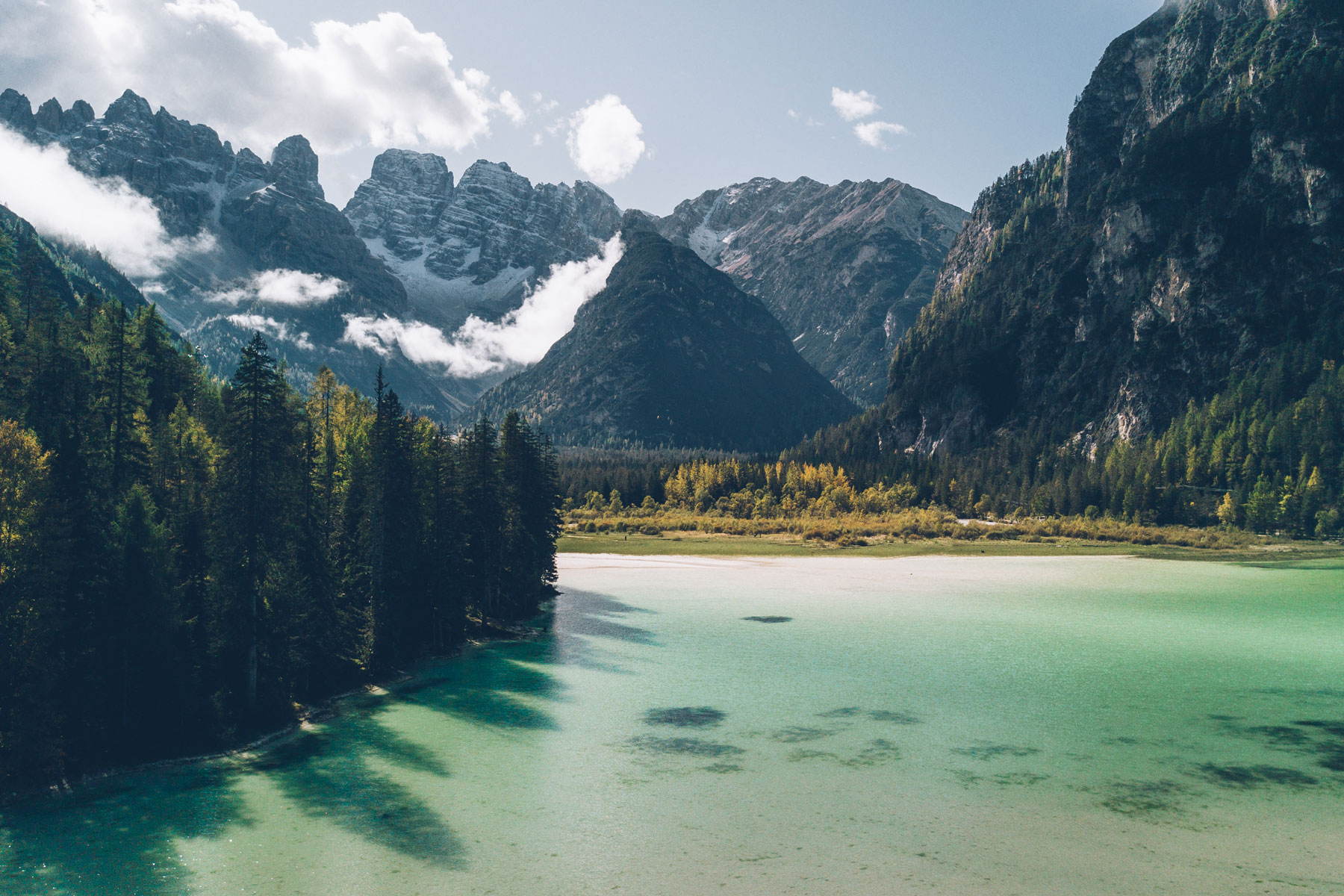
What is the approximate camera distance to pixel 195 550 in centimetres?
4147

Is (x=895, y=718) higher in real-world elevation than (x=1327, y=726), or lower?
lower

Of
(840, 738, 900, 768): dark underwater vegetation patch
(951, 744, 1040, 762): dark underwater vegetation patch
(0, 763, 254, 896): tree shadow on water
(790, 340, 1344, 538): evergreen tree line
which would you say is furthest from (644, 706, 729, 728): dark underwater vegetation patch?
(790, 340, 1344, 538): evergreen tree line

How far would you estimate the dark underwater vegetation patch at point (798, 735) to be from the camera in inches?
1578

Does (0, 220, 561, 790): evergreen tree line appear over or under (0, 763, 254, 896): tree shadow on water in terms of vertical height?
over

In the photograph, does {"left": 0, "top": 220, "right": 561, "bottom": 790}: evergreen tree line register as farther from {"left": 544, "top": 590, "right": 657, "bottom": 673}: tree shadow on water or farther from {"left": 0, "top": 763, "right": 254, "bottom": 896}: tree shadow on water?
{"left": 544, "top": 590, "right": 657, "bottom": 673}: tree shadow on water

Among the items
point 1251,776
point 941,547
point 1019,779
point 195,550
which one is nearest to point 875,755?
point 1019,779

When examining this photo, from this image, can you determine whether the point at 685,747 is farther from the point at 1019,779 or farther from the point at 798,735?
the point at 1019,779

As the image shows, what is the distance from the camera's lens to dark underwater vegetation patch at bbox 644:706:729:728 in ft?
142

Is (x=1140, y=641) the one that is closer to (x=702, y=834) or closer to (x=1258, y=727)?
(x=1258, y=727)

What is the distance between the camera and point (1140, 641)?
63562 millimetres

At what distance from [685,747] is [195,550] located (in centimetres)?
2688

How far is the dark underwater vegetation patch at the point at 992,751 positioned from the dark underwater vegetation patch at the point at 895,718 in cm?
448

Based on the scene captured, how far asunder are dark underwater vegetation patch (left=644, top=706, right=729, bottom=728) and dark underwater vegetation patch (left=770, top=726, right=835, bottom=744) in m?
3.75

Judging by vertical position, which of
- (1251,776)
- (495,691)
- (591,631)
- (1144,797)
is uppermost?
(1251,776)
